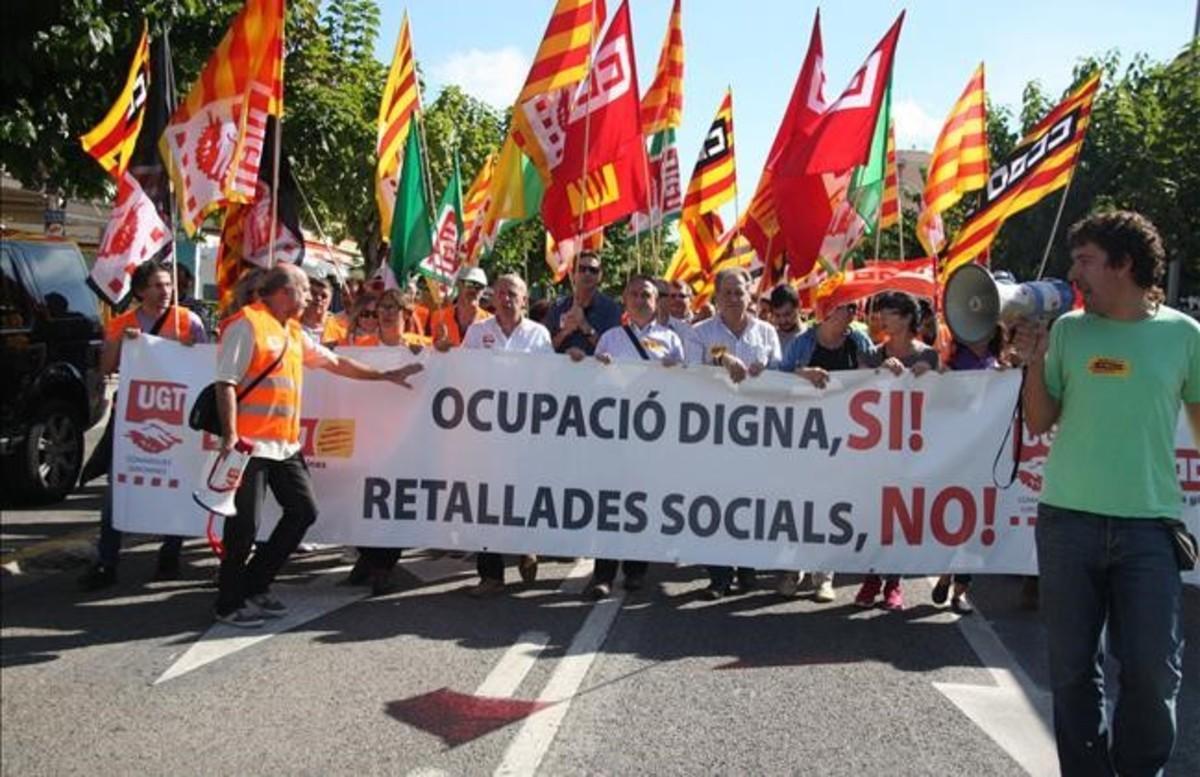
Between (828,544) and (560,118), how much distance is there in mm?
3918

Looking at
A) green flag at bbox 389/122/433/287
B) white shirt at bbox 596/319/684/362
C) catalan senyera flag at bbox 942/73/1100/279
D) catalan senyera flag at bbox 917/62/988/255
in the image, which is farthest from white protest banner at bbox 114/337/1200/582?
catalan senyera flag at bbox 917/62/988/255

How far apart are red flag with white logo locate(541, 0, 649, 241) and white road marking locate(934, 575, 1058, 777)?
414 centimetres

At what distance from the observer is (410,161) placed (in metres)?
10.4

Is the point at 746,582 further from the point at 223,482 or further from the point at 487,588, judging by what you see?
the point at 223,482

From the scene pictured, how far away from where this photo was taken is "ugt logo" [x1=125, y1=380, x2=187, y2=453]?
677 cm

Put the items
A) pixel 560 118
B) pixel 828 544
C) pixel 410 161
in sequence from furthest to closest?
pixel 410 161 → pixel 560 118 → pixel 828 544

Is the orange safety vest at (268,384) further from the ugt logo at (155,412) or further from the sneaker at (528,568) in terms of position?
the sneaker at (528,568)

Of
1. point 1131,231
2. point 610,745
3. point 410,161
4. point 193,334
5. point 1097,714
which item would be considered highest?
point 410,161

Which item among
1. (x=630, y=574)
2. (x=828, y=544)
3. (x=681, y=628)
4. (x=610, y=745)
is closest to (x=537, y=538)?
(x=630, y=574)

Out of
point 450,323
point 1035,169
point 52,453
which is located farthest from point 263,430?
point 1035,169

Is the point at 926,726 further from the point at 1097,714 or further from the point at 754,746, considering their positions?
the point at 1097,714

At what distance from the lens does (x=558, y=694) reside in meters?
4.74

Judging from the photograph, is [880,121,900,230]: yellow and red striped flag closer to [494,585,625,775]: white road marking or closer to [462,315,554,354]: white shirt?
[462,315,554,354]: white shirt

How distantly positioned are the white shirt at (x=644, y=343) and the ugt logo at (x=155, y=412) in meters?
2.54
